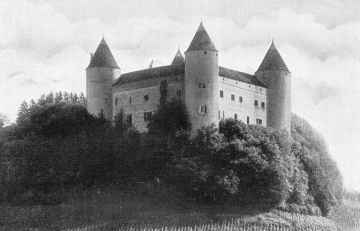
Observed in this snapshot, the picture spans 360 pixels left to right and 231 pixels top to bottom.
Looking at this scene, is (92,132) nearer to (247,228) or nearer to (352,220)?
(247,228)

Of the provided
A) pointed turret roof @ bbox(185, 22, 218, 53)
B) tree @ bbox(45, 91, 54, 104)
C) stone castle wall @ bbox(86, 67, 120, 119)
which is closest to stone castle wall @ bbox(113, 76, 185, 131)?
stone castle wall @ bbox(86, 67, 120, 119)

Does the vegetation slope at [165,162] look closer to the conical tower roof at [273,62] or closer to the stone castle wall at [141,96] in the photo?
the stone castle wall at [141,96]

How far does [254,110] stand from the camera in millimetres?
67750

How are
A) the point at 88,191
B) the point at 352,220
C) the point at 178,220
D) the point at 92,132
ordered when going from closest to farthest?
the point at 178,220 → the point at 88,191 → the point at 92,132 → the point at 352,220

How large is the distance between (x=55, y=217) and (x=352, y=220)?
31.0 metres

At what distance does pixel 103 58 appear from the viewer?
235 ft

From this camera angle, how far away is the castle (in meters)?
61.1

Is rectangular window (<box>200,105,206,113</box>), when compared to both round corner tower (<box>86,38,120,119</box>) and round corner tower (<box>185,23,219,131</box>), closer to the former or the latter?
round corner tower (<box>185,23,219,131</box>)

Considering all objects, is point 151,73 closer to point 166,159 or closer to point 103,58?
point 103,58

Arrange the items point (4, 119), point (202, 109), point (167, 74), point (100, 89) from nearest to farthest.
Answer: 1. point (202, 109)
2. point (167, 74)
3. point (100, 89)
4. point (4, 119)

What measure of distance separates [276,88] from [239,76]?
438cm

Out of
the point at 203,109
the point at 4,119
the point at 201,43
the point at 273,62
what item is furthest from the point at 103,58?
the point at 4,119

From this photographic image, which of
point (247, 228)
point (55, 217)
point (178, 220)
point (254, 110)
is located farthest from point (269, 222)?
point (55, 217)

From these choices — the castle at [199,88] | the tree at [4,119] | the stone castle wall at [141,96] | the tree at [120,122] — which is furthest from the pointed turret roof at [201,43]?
the tree at [4,119]
